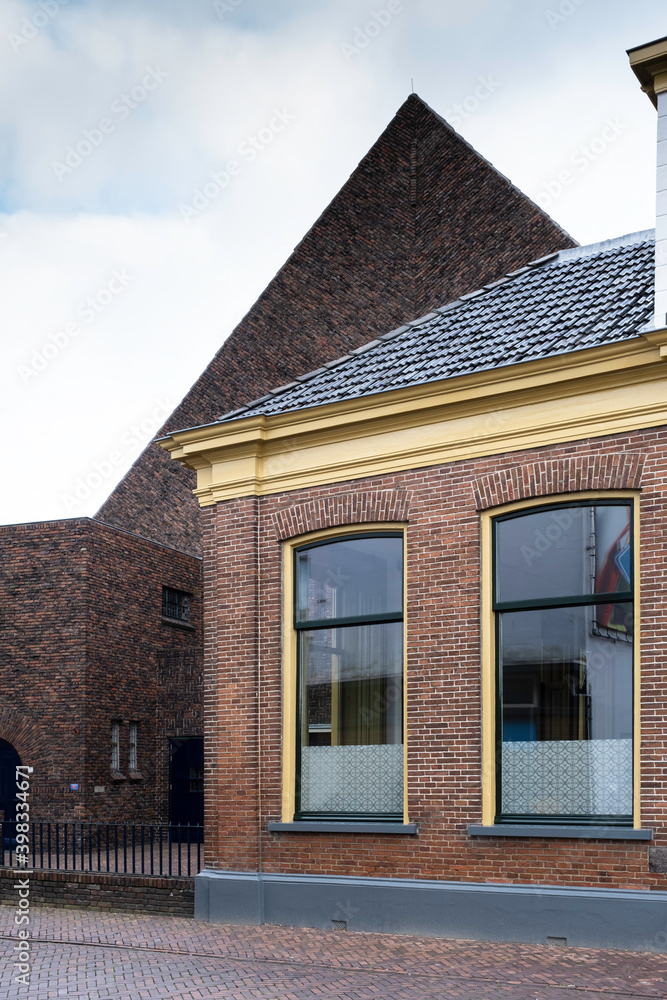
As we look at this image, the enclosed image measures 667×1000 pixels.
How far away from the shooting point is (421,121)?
1181 inches

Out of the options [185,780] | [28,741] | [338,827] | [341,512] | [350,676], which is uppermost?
[341,512]

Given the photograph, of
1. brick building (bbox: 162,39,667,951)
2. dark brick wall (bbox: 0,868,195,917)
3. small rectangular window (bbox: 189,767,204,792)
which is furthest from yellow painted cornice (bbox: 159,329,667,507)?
small rectangular window (bbox: 189,767,204,792)

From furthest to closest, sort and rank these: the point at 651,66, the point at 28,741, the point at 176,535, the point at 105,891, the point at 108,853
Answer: the point at 176,535 < the point at 28,741 < the point at 108,853 < the point at 105,891 < the point at 651,66

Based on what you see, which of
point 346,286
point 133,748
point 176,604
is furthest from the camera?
point 346,286

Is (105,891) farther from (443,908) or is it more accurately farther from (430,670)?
(430,670)

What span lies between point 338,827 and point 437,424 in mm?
4597

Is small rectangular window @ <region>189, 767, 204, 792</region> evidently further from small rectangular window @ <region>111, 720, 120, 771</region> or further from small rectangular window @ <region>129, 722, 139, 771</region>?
small rectangular window @ <region>111, 720, 120, 771</region>

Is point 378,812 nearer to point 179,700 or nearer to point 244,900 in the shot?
point 244,900

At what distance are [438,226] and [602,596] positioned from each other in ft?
66.8

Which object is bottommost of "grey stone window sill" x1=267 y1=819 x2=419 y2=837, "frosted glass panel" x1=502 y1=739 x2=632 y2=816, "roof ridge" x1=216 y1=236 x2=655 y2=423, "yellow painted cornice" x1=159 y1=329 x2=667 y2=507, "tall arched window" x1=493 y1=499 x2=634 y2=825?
"grey stone window sill" x1=267 y1=819 x2=419 y2=837

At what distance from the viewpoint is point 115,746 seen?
22906mm

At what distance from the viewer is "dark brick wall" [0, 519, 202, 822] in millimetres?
21891

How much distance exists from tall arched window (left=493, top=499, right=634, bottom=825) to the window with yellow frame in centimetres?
139

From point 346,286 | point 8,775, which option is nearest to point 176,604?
point 8,775
